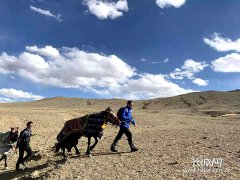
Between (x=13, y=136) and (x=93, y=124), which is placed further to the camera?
(x=13, y=136)

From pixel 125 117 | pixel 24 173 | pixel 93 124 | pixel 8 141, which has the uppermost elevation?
pixel 125 117

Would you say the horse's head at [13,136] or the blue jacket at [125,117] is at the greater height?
the blue jacket at [125,117]

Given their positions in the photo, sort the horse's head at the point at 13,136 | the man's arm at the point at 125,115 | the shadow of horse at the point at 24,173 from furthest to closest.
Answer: the horse's head at the point at 13,136 < the man's arm at the point at 125,115 < the shadow of horse at the point at 24,173

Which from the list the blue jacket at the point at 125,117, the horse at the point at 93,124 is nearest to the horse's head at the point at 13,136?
the horse at the point at 93,124

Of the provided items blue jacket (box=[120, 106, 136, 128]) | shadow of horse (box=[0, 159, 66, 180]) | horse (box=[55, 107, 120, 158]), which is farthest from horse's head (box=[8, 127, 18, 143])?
blue jacket (box=[120, 106, 136, 128])

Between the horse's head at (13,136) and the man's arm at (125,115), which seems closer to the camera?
the man's arm at (125,115)

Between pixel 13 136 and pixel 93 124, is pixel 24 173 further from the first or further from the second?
pixel 93 124

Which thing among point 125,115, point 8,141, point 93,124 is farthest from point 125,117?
point 8,141

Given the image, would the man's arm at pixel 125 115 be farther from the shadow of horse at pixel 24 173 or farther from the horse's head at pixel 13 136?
the horse's head at pixel 13 136

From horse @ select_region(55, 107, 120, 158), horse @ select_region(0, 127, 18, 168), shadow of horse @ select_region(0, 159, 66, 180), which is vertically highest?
horse @ select_region(55, 107, 120, 158)

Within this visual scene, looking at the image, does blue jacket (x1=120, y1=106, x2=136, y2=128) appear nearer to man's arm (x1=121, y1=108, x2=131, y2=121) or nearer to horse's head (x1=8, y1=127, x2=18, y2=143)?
man's arm (x1=121, y1=108, x2=131, y2=121)

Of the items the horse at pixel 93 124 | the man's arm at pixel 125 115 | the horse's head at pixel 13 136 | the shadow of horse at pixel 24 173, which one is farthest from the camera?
the horse's head at pixel 13 136

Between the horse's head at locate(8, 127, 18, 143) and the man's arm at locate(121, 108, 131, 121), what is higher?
the man's arm at locate(121, 108, 131, 121)

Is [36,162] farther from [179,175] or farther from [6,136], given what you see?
[179,175]
